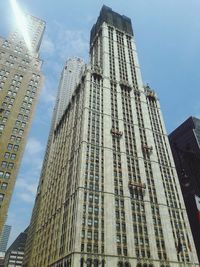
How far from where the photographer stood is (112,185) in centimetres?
8169

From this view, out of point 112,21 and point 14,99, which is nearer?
point 14,99

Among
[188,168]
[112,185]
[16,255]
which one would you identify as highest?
[188,168]

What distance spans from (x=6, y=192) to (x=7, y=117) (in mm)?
19553

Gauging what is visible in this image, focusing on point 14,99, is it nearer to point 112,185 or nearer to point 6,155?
point 6,155

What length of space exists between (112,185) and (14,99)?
40557 mm

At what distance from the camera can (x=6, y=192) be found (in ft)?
162

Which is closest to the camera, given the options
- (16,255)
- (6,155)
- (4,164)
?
(4,164)

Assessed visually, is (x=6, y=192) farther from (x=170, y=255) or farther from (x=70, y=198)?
(x=170, y=255)

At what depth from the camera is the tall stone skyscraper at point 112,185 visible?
228 ft

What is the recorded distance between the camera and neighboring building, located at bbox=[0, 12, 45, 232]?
51969mm

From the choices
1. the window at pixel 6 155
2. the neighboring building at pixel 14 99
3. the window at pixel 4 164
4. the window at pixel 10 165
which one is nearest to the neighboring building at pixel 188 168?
the neighboring building at pixel 14 99

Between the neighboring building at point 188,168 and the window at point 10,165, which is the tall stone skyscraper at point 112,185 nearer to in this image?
the neighboring building at point 188,168

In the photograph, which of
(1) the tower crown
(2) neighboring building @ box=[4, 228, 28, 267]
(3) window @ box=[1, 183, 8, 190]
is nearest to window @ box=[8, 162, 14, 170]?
(3) window @ box=[1, 183, 8, 190]

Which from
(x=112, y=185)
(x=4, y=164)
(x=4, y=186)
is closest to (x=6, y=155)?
(x=4, y=164)
